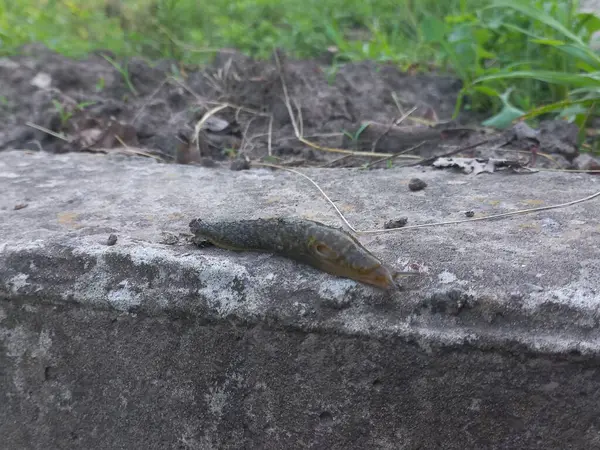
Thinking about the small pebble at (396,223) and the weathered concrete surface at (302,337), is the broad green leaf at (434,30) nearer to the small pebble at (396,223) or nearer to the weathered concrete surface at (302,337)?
the weathered concrete surface at (302,337)

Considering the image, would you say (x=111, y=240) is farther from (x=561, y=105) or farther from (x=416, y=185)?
(x=561, y=105)

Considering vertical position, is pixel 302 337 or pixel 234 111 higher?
pixel 302 337

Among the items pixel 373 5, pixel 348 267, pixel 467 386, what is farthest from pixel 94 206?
pixel 373 5

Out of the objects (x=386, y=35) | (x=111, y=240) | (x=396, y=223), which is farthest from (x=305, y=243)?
(x=386, y=35)

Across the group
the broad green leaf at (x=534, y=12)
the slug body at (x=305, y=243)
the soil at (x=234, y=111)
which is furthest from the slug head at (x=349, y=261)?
the broad green leaf at (x=534, y=12)

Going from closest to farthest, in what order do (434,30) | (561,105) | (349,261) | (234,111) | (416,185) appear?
(349,261), (416,185), (561,105), (234,111), (434,30)

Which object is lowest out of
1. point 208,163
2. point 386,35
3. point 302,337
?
point 386,35
